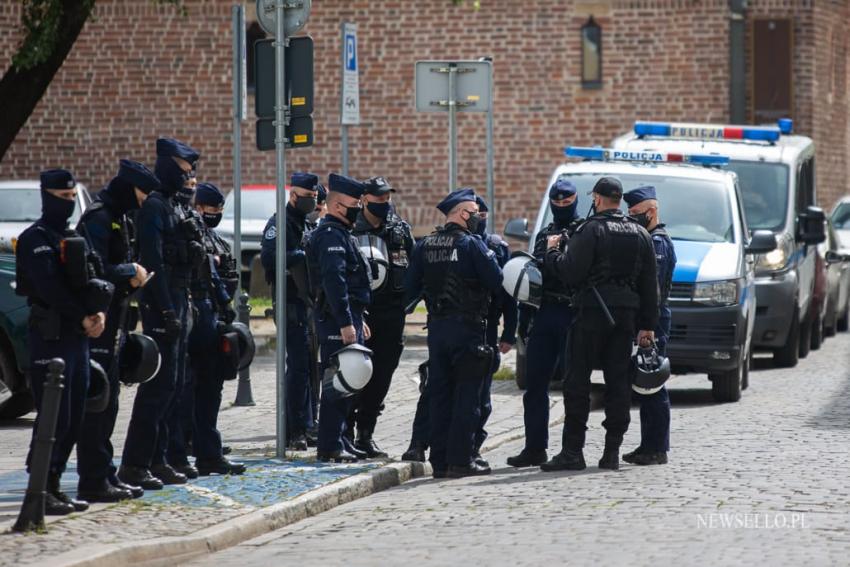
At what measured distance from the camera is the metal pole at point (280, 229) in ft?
37.4

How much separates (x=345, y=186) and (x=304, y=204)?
119 cm

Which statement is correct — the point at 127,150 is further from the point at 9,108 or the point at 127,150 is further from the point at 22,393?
the point at 22,393

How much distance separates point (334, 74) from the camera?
3164 centimetres

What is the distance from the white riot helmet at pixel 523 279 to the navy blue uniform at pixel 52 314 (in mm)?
3192

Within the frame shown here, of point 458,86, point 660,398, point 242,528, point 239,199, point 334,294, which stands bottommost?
point 242,528

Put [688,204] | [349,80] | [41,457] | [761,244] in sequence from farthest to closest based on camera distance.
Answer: [349,80]
[688,204]
[761,244]
[41,457]

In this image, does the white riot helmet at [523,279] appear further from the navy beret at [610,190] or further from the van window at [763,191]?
the van window at [763,191]

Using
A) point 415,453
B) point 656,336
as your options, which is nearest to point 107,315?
point 415,453

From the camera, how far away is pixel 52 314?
8977 mm

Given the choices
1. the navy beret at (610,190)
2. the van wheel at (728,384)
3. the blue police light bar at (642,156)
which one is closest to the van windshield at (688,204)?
the blue police light bar at (642,156)

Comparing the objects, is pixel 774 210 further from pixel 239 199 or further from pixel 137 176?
pixel 137 176

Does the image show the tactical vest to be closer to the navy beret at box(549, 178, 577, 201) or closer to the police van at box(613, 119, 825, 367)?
the navy beret at box(549, 178, 577, 201)

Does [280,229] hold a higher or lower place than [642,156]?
lower

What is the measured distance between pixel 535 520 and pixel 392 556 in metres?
1.24
